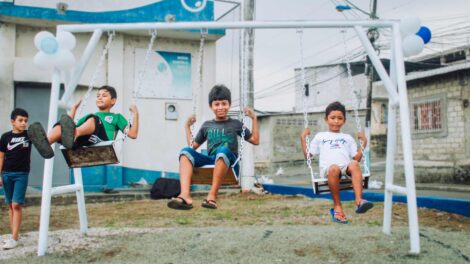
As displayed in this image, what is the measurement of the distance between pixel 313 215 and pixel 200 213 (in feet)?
6.83

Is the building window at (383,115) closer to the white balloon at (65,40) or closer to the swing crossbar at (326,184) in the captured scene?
the swing crossbar at (326,184)

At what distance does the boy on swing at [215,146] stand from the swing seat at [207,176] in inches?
2.4

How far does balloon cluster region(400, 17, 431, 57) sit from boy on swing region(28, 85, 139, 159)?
298 cm

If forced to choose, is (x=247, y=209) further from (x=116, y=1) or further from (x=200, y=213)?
(x=116, y=1)

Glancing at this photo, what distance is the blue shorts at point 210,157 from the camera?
5.09 metres

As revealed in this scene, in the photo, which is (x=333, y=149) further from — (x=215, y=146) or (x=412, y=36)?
(x=412, y=36)

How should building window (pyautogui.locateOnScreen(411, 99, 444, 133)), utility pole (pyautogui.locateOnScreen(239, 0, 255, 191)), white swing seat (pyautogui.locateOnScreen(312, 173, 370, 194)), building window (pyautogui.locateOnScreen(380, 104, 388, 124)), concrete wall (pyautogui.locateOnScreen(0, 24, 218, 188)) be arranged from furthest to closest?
building window (pyautogui.locateOnScreen(380, 104, 388, 124)) < building window (pyautogui.locateOnScreen(411, 99, 444, 133)) < utility pole (pyautogui.locateOnScreen(239, 0, 255, 191)) < concrete wall (pyautogui.locateOnScreen(0, 24, 218, 188)) < white swing seat (pyautogui.locateOnScreen(312, 173, 370, 194))

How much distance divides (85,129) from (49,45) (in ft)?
3.24

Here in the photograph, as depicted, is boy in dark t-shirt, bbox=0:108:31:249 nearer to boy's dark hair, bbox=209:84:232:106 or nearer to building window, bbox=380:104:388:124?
boy's dark hair, bbox=209:84:232:106

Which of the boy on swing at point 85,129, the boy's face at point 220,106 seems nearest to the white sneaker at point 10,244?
the boy on swing at point 85,129

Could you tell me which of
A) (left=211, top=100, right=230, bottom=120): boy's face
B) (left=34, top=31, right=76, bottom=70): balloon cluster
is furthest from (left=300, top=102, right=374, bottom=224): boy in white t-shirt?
(left=34, top=31, right=76, bottom=70): balloon cluster

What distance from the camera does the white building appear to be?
11.6 metres

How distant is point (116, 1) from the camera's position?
12.6m

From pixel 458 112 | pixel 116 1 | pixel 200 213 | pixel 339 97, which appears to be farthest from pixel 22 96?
pixel 339 97
